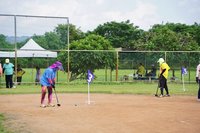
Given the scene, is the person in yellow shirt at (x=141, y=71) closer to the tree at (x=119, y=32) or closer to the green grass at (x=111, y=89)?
the green grass at (x=111, y=89)

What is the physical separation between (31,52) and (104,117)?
17121mm

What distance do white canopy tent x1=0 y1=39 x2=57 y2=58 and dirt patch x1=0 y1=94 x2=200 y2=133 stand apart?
12096mm

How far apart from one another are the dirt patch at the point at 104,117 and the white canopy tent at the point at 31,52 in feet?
39.7

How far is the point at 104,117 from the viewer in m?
12.5

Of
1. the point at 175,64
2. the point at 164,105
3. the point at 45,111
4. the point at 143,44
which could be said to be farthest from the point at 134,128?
the point at 143,44

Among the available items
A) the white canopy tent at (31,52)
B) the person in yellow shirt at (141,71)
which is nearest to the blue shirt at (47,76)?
the white canopy tent at (31,52)

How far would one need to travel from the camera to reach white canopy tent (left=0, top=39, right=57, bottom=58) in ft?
93.3

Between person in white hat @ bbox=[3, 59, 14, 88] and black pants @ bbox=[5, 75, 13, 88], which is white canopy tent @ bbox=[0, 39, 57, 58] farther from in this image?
black pants @ bbox=[5, 75, 13, 88]

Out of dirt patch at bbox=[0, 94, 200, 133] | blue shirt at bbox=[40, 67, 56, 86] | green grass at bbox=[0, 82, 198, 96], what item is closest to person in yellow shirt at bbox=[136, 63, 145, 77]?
green grass at bbox=[0, 82, 198, 96]

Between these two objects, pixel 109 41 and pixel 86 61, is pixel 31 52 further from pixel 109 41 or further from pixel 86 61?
pixel 109 41

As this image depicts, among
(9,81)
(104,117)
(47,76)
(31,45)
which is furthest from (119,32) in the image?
(104,117)

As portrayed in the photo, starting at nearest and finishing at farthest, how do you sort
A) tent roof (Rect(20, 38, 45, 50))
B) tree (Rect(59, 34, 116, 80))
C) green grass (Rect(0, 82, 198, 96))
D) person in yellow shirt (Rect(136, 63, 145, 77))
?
green grass (Rect(0, 82, 198, 96)) < tent roof (Rect(20, 38, 45, 50)) < tree (Rect(59, 34, 116, 80)) < person in yellow shirt (Rect(136, 63, 145, 77))

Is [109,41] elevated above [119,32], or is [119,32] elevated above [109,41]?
[119,32]

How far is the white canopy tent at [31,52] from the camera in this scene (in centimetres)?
2844
